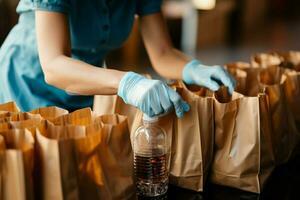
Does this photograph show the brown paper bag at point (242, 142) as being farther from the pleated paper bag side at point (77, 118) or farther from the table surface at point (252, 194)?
the pleated paper bag side at point (77, 118)

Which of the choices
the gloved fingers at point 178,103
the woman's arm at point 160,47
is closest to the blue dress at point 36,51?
the woman's arm at point 160,47

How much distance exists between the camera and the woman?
1.25 metres

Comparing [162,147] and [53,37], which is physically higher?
[53,37]

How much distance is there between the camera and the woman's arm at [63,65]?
131 centimetres

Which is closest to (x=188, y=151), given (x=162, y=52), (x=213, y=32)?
(x=162, y=52)

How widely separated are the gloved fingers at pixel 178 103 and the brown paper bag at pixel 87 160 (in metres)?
0.17

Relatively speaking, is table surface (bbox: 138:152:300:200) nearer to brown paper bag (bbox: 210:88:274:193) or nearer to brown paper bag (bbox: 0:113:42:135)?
brown paper bag (bbox: 210:88:274:193)

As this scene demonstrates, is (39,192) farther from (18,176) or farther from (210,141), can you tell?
(210,141)

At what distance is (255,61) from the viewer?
1.84 m

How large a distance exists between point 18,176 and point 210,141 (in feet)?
1.83

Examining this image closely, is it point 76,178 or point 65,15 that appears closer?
point 76,178

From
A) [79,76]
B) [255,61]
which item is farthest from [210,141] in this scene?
[255,61]

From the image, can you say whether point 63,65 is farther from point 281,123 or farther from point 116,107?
point 281,123

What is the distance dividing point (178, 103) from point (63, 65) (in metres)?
0.38
